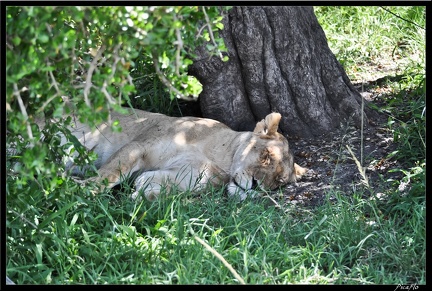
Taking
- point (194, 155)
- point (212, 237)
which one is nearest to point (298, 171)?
point (194, 155)

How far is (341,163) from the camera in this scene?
6.92 m

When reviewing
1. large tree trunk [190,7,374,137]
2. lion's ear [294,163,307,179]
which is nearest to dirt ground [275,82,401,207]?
lion's ear [294,163,307,179]

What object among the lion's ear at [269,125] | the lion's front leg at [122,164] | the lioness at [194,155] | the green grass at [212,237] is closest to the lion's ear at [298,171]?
the lioness at [194,155]

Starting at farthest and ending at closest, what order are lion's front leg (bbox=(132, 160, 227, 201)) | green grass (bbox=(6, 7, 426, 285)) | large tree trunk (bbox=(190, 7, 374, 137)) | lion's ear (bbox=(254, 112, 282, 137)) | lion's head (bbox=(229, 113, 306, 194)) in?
large tree trunk (bbox=(190, 7, 374, 137))
lion's ear (bbox=(254, 112, 282, 137))
lion's head (bbox=(229, 113, 306, 194))
lion's front leg (bbox=(132, 160, 227, 201))
green grass (bbox=(6, 7, 426, 285))

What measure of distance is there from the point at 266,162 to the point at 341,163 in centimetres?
67

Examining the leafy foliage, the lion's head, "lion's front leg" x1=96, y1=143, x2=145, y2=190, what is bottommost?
the lion's head

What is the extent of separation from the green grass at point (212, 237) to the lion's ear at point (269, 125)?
29.4 inches

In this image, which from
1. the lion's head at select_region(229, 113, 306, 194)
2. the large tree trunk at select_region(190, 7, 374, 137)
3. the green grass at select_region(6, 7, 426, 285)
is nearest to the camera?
the green grass at select_region(6, 7, 426, 285)

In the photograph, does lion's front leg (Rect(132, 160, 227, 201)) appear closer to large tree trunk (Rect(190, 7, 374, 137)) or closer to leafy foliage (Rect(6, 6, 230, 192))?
large tree trunk (Rect(190, 7, 374, 137))

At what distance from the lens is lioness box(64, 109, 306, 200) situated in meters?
6.67

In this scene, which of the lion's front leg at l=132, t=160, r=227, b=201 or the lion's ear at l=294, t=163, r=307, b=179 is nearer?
the lion's front leg at l=132, t=160, r=227, b=201

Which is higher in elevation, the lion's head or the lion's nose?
the lion's head

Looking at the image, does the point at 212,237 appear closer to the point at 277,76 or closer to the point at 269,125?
the point at 269,125
